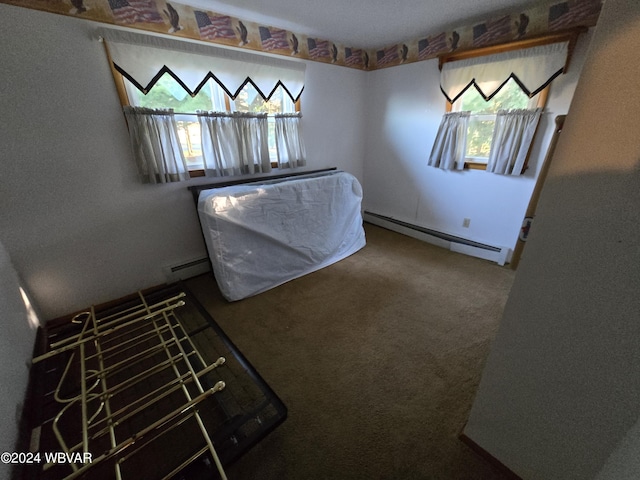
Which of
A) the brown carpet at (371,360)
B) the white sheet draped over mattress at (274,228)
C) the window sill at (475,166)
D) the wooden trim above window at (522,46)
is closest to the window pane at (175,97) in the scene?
the white sheet draped over mattress at (274,228)

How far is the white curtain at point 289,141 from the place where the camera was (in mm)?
2580

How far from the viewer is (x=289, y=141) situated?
8.77ft

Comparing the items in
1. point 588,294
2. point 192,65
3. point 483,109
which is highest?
point 192,65

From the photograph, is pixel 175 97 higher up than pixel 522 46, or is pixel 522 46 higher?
pixel 522 46

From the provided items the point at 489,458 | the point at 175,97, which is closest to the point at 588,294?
the point at 489,458

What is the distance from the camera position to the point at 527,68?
204 centimetres

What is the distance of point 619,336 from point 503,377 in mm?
419

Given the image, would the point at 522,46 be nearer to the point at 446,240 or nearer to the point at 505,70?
the point at 505,70

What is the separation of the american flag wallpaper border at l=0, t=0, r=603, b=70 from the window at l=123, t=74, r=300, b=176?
1.13ft

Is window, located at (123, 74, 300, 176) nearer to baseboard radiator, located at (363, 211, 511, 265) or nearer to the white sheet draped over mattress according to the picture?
the white sheet draped over mattress

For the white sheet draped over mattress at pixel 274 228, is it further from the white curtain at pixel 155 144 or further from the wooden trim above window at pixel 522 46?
the wooden trim above window at pixel 522 46

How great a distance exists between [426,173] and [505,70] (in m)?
1.14

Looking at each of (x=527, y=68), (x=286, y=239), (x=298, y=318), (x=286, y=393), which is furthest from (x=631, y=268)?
(x=527, y=68)

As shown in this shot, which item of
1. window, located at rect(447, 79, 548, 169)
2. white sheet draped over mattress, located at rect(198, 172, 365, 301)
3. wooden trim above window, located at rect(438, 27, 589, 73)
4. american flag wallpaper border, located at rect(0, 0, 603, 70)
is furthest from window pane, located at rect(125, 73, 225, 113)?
window, located at rect(447, 79, 548, 169)
